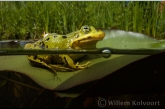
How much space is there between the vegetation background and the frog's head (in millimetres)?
158

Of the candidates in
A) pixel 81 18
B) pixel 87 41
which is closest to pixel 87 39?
pixel 87 41

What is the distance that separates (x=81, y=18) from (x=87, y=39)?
0.66 ft

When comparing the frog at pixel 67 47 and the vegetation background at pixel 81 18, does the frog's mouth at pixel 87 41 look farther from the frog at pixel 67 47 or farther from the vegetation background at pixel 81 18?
the vegetation background at pixel 81 18

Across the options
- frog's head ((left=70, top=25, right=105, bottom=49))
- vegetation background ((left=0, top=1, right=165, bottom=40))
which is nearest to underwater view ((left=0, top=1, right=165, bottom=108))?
frog's head ((left=70, top=25, right=105, bottom=49))

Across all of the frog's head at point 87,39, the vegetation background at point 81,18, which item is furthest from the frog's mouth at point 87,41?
the vegetation background at point 81,18

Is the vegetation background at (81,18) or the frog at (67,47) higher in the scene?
the vegetation background at (81,18)

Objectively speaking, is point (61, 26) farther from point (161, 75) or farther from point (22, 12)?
A: point (161, 75)

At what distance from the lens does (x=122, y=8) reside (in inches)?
33.5

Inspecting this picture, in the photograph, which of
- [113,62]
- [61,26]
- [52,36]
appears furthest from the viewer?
[61,26]

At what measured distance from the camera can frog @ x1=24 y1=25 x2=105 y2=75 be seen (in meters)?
0.63

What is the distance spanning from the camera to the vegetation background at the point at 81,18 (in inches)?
32.8

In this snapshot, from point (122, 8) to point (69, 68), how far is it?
1.04ft

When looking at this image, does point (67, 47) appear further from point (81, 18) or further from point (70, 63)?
point (81, 18)

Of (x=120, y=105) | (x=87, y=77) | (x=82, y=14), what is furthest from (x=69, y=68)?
(x=82, y=14)
